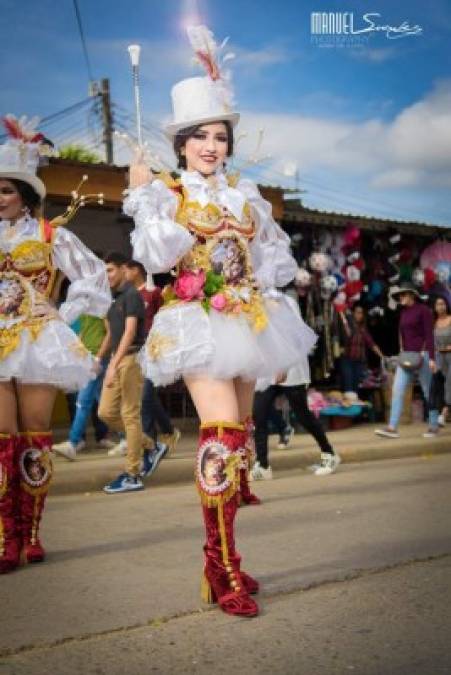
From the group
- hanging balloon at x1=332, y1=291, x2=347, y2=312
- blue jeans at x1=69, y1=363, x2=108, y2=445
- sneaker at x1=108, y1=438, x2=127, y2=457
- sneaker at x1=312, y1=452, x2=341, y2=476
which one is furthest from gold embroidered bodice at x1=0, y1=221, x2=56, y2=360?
hanging balloon at x1=332, y1=291, x2=347, y2=312

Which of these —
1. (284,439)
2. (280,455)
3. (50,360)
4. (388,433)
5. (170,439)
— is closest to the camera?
(50,360)

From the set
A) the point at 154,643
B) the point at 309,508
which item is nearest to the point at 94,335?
the point at 309,508

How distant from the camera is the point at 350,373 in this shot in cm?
1459

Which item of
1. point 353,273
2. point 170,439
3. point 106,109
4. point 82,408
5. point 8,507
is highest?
point 106,109

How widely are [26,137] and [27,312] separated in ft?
3.65

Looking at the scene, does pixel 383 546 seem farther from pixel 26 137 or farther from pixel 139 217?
pixel 26 137

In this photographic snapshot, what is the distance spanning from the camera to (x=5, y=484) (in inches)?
193

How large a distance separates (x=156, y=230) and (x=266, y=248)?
86 centimetres

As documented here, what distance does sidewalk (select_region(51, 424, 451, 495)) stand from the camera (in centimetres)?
859

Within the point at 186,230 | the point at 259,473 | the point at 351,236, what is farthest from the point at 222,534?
the point at 351,236

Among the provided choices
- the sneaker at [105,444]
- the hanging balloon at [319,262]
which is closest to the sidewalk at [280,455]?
the sneaker at [105,444]

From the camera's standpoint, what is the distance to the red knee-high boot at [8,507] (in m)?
4.84

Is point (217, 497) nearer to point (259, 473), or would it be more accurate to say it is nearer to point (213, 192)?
point (213, 192)

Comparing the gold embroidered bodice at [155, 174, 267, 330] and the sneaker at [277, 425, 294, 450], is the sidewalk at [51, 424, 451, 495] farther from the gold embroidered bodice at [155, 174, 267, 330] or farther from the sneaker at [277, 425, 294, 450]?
the gold embroidered bodice at [155, 174, 267, 330]
